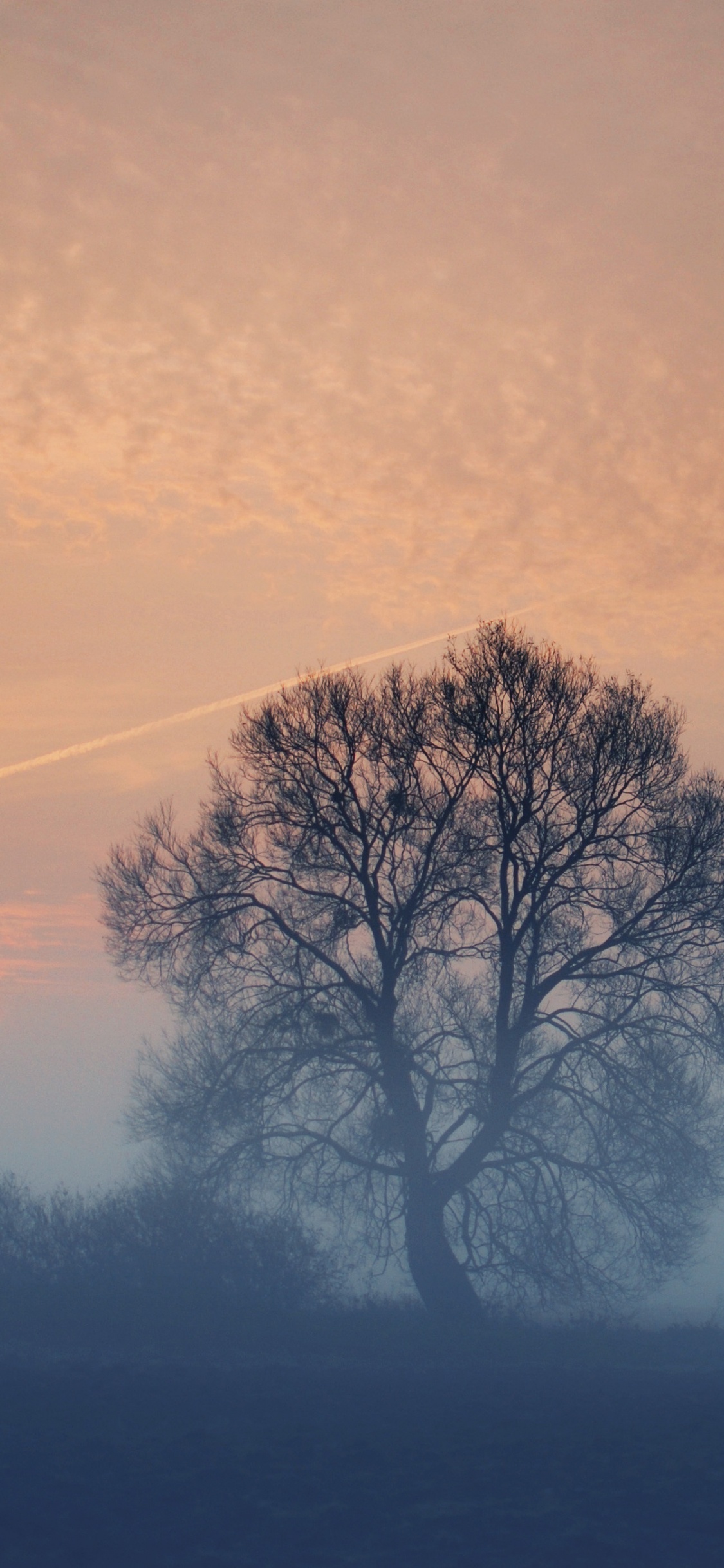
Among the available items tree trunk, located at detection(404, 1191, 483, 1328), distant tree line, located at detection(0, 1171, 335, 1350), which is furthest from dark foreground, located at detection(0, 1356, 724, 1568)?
tree trunk, located at detection(404, 1191, 483, 1328)

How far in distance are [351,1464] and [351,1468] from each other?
14 centimetres

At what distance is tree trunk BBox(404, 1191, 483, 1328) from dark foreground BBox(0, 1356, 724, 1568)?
3.16 meters

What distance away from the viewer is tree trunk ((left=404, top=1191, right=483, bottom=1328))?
19891mm

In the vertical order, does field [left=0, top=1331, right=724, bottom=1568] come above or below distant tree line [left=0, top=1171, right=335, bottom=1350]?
below

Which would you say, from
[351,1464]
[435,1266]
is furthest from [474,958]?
[351,1464]

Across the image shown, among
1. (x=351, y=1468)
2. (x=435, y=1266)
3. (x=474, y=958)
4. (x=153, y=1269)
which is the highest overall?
(x=474, y=958)

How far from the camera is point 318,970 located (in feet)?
70.3

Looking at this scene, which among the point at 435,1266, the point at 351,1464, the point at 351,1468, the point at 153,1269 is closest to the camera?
the point at 351,1468

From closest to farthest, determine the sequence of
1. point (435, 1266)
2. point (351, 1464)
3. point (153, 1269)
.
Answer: point (351, 1464)
point (153, 1269)
point (435, 1266)

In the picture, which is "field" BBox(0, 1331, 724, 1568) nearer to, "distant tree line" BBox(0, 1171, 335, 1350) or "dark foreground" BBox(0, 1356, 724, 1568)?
"dark foreground" BBox(0, 1356, 724, 1568)

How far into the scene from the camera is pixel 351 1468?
40.9 ft

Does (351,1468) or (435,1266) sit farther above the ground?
(435,1266)

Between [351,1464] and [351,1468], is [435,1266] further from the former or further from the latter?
[351,1468]

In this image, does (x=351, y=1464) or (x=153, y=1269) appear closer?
(x=351, y=1464)
